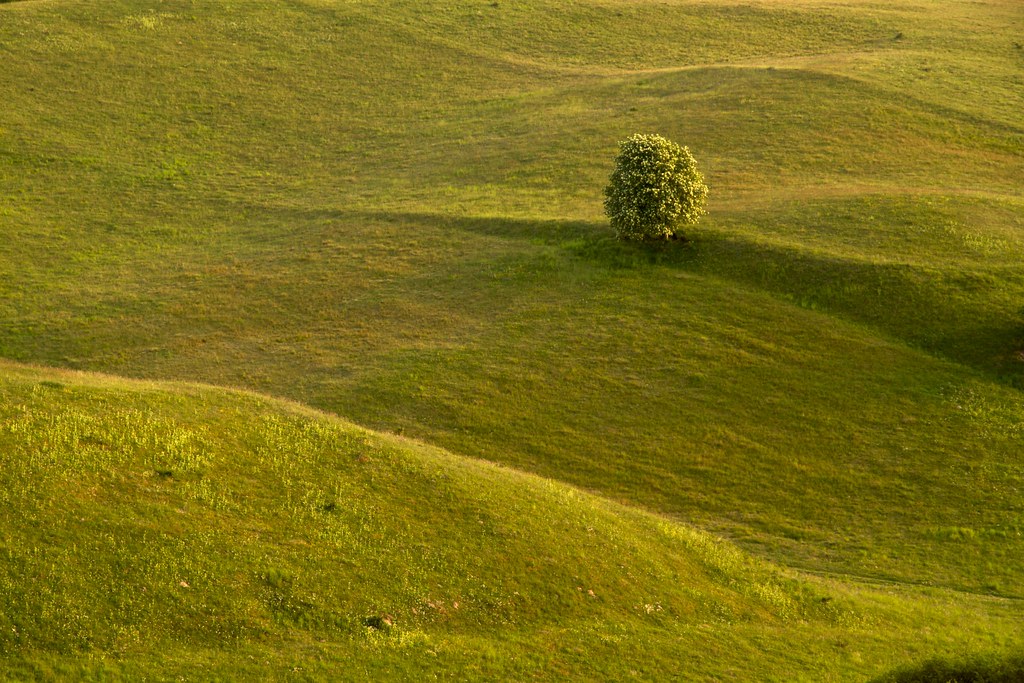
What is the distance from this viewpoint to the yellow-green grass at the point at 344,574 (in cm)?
2498

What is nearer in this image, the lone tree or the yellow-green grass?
the yellow-green grass

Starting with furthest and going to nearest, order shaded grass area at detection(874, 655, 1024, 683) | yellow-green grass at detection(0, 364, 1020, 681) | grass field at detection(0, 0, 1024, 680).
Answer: grass field at detection(0, 0, 1024, 680) < yellow-green grass at detection(0, 364, 1020, 681) < shaded grass area at detection(874, 655, 1024, 683)

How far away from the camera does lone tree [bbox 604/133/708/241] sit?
63219 millimetres

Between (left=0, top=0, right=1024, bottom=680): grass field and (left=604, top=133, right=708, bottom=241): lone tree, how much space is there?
1848 mm

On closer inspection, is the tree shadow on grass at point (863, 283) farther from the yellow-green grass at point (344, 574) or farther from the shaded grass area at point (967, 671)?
the shaded grass area at point (967, 671)

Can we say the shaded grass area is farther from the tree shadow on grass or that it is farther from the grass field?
the tree shadow on grass

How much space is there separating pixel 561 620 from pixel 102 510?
1337cm

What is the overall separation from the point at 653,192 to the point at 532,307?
11.0m

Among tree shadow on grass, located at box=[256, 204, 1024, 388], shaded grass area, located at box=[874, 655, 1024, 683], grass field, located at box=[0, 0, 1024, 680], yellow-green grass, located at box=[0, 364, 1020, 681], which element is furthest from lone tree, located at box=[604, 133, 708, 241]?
shaded grass area, located at box=[874, 655, 1024, 683]

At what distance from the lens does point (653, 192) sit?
206 ft

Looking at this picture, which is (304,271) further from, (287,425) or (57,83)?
(57,83)

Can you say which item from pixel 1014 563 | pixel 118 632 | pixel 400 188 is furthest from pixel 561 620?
pixel 400 188

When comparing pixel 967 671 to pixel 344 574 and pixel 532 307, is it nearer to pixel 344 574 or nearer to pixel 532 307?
pixel 344 574

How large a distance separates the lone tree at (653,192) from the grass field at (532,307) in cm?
185
